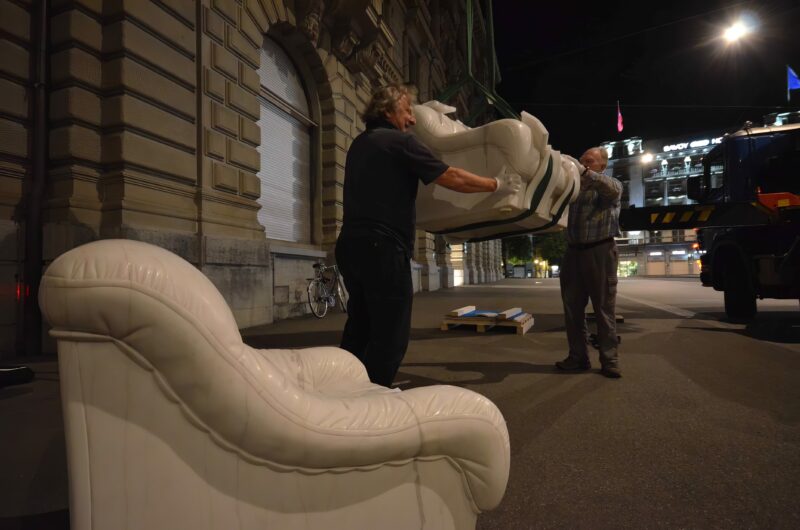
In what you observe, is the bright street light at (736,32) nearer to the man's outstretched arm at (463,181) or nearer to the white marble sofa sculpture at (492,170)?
the white marble sofa sculpture at (492,170)

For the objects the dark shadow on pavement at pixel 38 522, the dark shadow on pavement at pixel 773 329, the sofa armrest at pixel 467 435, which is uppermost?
the sofa armrest at pixel 467 435

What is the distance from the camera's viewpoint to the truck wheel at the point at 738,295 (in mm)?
6013

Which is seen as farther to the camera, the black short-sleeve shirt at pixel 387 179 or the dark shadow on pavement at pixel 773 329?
the dark shadow on pavement at pixel 773 329

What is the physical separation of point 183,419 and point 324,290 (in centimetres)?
664

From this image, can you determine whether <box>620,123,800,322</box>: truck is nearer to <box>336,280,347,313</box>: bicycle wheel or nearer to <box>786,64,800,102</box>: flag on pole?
<box>336,280,347,313</box>: bicycle wheel

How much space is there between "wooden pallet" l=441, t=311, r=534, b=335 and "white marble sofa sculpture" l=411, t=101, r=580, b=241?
2987 millimetres

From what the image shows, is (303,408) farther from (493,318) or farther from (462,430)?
(493,318)

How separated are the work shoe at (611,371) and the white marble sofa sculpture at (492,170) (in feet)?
4.81

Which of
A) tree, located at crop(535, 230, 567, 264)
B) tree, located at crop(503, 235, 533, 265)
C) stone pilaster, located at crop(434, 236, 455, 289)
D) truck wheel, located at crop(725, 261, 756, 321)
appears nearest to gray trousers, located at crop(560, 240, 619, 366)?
truck wheel, located at crop(725, 261, 756, 321)

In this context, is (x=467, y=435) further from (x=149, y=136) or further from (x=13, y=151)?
(x=13, y=151)

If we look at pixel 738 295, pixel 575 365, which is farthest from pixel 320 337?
pixel 738 295

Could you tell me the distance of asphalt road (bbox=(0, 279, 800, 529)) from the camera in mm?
1527

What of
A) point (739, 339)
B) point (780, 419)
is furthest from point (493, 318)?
point (780, 419)

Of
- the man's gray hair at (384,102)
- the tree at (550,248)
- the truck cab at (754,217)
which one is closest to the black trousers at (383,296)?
the man's gray hair at (384,102)
